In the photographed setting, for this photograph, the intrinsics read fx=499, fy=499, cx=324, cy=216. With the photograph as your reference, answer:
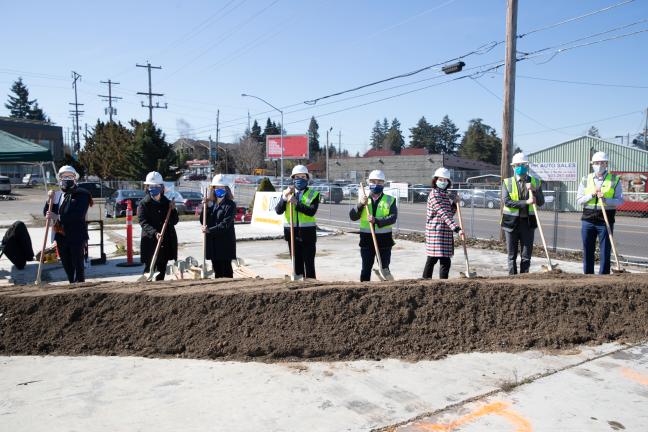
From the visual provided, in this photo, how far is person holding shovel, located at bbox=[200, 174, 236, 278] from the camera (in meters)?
6.65

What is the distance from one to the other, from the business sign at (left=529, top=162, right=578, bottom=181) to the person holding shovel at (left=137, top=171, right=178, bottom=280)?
1982 cm

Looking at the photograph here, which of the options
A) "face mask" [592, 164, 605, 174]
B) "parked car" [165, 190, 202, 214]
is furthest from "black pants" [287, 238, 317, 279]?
"parked car" [165, 190, 202, 214]

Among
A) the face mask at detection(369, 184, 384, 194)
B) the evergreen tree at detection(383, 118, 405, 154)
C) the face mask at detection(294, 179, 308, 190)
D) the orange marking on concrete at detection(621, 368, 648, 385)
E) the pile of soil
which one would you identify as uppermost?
the evergreen tree at detection(383, 118, 405, 154)

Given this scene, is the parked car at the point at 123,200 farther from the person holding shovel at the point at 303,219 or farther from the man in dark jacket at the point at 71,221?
the person holding shovel at the point at 303,219

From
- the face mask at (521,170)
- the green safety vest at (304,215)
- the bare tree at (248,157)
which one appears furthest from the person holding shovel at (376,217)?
the bare tree at (248,157)

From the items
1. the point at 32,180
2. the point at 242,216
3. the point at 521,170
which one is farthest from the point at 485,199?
the point at 32,180

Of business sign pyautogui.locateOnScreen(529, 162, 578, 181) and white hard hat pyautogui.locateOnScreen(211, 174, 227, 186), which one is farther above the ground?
business sign pyautogui.locateOnScreen(529, 162, 578, 181)

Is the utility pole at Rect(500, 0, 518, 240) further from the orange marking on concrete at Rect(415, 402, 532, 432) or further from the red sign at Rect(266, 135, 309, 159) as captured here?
the red sign at Rect(266, 135, 309, 159)

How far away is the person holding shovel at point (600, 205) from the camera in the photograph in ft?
22.3

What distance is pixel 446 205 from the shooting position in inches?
246

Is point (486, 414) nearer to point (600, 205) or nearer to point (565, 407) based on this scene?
point (565, 407)

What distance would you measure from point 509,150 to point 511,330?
839cm

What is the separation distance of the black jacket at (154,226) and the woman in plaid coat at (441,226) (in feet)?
11.1

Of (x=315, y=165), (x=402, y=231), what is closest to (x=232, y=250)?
(x=402, y=231)
